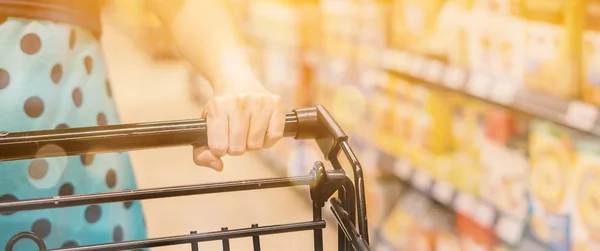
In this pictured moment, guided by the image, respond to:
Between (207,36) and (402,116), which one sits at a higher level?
(207,36)

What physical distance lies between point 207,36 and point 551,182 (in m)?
1.06

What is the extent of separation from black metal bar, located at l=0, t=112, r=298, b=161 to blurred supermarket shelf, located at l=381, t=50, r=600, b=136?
1010 millimetres

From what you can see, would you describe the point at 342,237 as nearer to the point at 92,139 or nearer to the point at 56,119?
the point at 92,139

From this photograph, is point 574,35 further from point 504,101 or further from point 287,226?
point 287,226

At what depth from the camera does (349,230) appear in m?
0.71

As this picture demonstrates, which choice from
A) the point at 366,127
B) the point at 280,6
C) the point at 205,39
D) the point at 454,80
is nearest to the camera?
the point at 205,39

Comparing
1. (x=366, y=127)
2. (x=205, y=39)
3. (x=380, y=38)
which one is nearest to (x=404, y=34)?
(x=380, y=38)

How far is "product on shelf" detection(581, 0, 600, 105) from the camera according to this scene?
1498 millimetres

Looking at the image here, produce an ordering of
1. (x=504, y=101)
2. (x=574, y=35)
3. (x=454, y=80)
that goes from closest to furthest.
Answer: (x=574, y=35), (x=504, y=101), (x=454, y=80)

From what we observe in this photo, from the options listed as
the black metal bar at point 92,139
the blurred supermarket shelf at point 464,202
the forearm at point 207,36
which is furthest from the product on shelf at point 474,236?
the black metal bar at point 92,139

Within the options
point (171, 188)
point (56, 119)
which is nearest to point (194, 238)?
point (171, 188)

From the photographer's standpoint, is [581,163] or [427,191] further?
[427,191]

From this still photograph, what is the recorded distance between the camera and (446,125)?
7.36 ft

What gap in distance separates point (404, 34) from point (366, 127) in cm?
53
